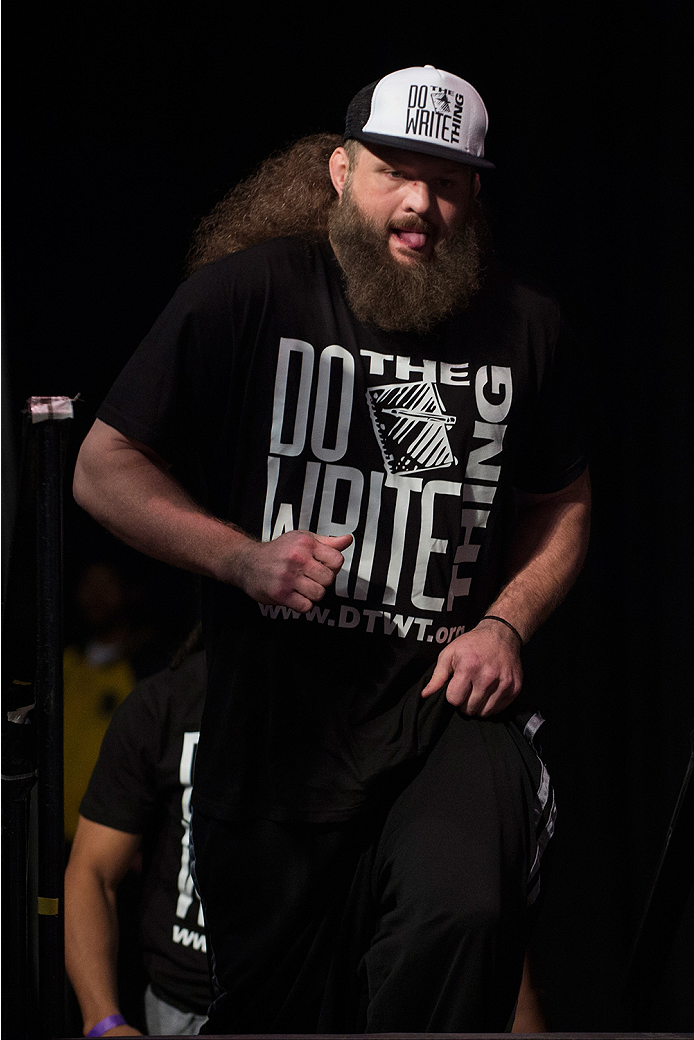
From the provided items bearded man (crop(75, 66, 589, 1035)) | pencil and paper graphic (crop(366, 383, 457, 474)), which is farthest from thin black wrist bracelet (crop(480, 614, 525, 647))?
pencil and paper graphic (crop(366, 383, 457, 474))

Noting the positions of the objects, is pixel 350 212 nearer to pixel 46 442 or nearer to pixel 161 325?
pixel 161 325

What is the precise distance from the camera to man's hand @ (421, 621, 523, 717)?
1.55 m

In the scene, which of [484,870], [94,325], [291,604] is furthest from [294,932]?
[94,325]

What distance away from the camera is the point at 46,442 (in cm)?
115

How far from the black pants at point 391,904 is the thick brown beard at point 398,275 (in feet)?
2.07

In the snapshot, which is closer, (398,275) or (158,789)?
(398,275)

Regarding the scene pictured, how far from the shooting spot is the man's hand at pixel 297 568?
1385 millimetres

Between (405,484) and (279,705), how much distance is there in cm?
39

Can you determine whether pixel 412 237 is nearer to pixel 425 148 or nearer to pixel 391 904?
pixel 425 148

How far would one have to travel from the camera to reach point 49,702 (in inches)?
45.6

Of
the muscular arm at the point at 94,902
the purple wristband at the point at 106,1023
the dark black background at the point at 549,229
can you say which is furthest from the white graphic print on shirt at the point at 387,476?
the purple wristband at the point at 106,1023

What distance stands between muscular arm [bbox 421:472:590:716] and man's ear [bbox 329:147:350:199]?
2.06ft

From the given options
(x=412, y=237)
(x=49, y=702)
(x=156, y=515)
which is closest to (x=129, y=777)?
(x=156, y=515)

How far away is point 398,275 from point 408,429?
9.7 inches
